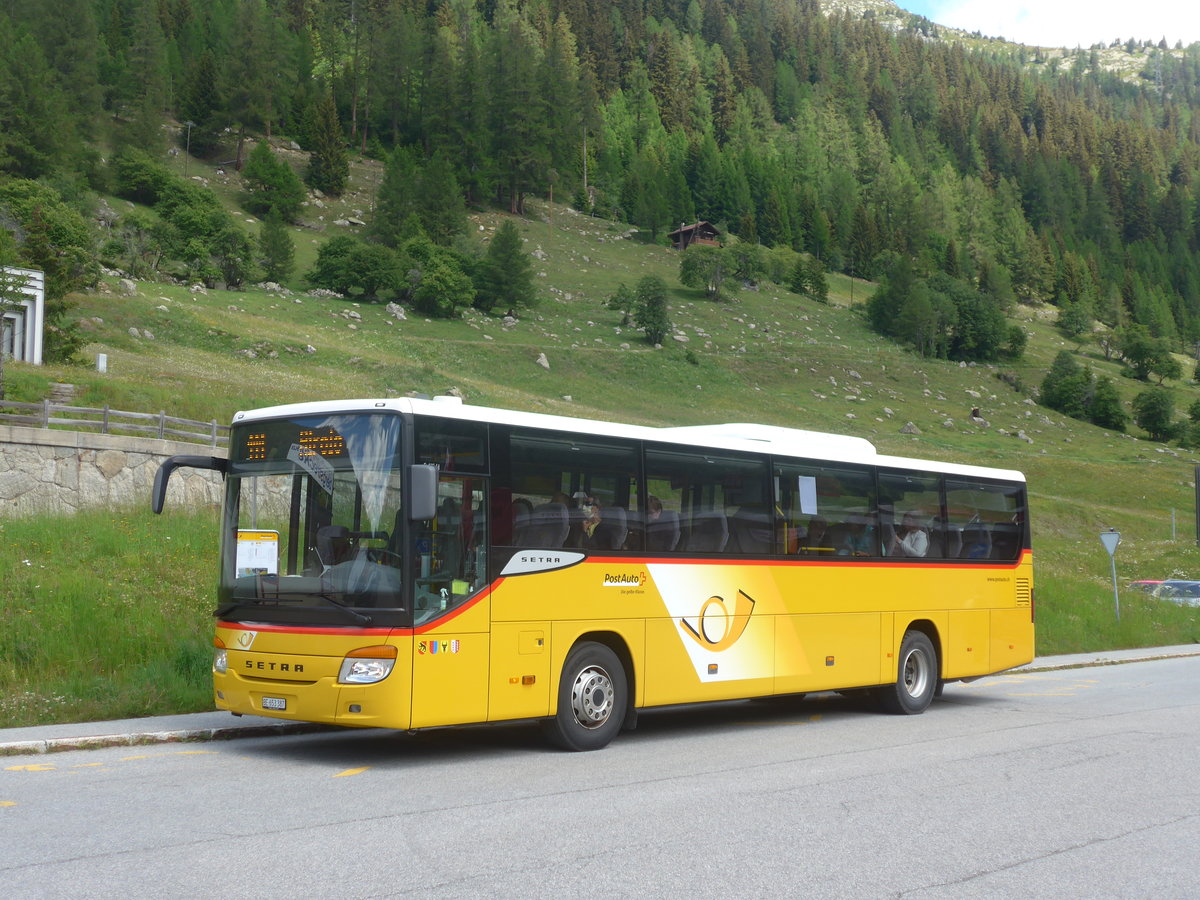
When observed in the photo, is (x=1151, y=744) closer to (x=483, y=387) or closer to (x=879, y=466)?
(x=879, y=466)

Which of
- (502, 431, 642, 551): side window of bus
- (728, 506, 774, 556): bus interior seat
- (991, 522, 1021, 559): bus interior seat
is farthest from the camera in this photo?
(991, 522, 1021, 559): bus interior seat

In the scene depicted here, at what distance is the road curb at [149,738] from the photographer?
33.7 feet

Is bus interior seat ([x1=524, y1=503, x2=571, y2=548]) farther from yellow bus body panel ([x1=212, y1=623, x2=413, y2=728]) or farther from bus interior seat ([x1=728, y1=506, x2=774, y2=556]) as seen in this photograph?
bus interior seat ([x1=728, y1=506, x2=774, y2=556])

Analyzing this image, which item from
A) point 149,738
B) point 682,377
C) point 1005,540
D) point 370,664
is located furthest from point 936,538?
point 682,377

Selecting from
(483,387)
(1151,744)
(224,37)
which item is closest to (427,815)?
(1151,744)

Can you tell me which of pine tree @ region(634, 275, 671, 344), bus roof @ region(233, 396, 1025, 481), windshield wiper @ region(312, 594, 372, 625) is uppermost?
pine tree @ region(634, 275, 671, 344)

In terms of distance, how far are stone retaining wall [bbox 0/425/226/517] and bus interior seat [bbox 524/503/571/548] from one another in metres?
18.0

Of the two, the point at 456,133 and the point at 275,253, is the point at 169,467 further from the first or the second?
the point at 456,133

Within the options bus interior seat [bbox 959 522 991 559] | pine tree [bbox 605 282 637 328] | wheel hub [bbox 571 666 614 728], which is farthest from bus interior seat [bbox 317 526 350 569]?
pine tree [bbox 605 282 637 328]

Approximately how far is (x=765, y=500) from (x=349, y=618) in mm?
5389

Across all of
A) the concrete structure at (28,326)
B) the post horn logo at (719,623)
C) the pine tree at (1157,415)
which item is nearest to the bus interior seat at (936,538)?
the post horn logo at (719,623)

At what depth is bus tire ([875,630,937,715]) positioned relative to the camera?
15.5 meters

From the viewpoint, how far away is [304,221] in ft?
363

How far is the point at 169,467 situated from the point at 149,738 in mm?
2561
